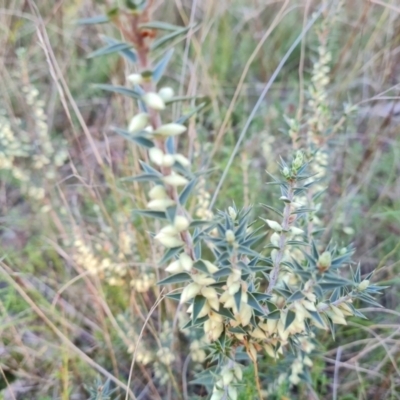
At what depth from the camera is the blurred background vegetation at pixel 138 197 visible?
1.56 metres

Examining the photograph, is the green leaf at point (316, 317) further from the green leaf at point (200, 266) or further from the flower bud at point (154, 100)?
the flower bud at point (154, 100)

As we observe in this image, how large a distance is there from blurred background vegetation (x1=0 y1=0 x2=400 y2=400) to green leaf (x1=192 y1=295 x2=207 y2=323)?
1.54 feet

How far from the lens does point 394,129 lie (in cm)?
214

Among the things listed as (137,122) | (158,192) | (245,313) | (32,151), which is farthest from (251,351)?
(32,151)

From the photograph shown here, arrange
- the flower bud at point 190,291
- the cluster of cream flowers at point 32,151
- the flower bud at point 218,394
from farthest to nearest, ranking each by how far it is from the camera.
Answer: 1. the cluster of cream flowers at point 32,151
2. the flower bud at point 218,394
3. the flower bud at point 190,291

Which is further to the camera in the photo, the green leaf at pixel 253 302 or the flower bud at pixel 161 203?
the green leaf at pixel 253 302

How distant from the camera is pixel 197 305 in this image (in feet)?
2.76

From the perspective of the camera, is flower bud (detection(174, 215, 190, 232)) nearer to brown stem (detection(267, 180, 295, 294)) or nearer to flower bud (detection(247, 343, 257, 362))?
brown stem (detection(267, 180, 295, 294))

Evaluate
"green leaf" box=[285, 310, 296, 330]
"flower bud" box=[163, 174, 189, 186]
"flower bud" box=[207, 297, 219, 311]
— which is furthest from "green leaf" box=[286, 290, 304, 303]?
"flower bud" box=[163, 174, 189, 186]

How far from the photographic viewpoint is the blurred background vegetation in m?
1.56

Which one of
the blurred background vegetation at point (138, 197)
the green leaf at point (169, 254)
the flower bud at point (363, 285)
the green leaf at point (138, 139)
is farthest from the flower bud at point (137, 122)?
the blurred background vegetation at point (138, 197)

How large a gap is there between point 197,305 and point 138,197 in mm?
913

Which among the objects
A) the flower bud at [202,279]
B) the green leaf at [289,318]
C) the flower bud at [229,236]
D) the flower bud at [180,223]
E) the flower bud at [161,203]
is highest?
the flower bud at [161,203]

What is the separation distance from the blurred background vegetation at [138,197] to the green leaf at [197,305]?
18.5 inches
